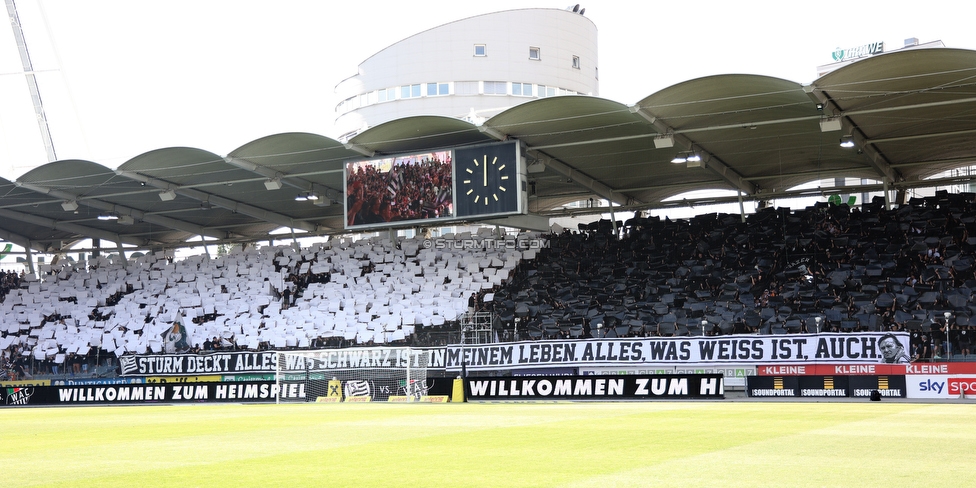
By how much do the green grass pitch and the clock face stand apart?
12.7 meters

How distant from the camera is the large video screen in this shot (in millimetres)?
33906

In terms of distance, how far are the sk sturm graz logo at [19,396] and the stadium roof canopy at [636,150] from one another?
872 cm

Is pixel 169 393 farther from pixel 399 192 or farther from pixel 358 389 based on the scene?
pixel 399 192

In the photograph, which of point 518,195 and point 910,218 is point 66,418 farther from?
point 910,218

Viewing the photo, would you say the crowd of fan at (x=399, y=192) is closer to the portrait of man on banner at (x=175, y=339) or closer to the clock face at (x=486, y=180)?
the clock face at (x=486, y=180)

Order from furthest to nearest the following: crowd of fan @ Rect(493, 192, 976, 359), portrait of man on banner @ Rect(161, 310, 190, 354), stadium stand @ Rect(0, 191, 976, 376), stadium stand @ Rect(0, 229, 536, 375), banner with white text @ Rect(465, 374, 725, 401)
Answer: portrait of man on banner @ Rect(161, 310, 190, 354) → stadium stand @ Rect(0, 229, 536, 375) → stadium stand @ Rect(0, 191, 976, 376) → crowd of fan @ Rect(493, 192, 976, 359) → banner with white text @ Rect(465, 374, 725, 401)

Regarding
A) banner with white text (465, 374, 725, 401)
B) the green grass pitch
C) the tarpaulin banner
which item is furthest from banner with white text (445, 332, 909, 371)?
the green grass pitch

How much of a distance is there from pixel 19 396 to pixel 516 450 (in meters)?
28.9

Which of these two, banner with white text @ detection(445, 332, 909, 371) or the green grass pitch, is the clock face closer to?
banner with white text @ detection(445, 332, 909, 371)

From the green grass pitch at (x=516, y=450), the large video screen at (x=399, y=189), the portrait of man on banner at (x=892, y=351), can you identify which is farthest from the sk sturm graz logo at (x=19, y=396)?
the portrait of man on banner at (x=892, y=351)

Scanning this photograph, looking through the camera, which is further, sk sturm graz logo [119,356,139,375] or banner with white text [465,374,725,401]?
sk sturm graz logo [119,356,139,375]

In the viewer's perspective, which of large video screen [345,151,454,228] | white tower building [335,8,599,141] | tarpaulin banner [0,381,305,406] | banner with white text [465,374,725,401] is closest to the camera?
banner with white text [465,374,725,401]

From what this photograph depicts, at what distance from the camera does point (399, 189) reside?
1366 inches

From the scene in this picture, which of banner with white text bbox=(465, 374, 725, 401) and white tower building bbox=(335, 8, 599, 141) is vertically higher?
white tower building bbox=(335, 8, 599, 141)
